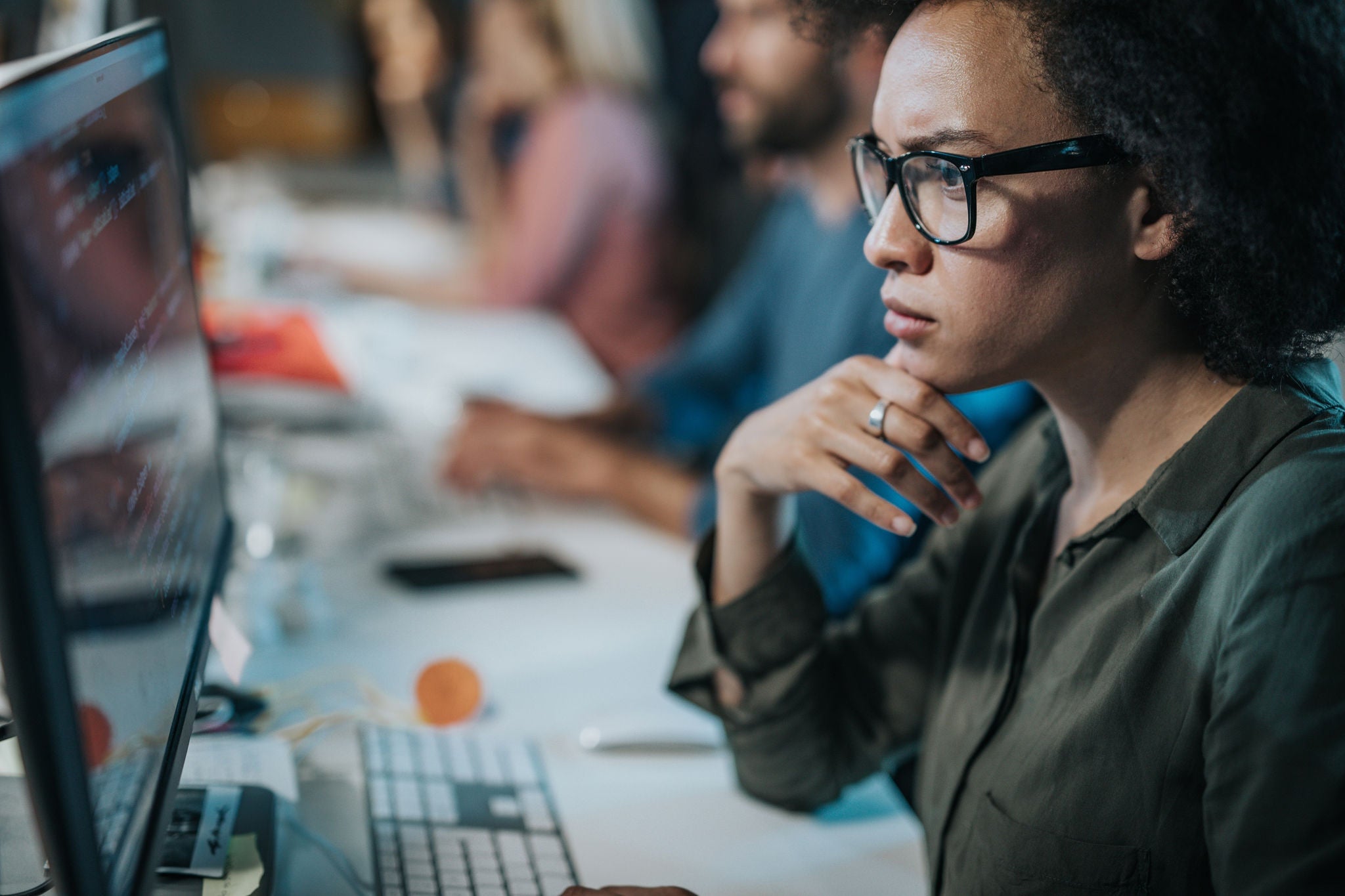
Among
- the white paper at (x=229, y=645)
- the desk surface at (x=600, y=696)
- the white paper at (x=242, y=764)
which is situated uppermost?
the white paper at (x=229, y=645)

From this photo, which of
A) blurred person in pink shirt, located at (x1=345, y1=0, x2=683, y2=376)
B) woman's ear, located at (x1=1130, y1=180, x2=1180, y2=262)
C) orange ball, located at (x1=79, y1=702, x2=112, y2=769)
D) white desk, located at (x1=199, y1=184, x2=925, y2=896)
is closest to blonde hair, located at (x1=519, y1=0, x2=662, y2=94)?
blurred person in pink shirt, located at (x1=345, y1=0, x2=683, y2=376)

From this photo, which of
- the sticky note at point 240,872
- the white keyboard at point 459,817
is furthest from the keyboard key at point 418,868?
the sticky note at point 240,872

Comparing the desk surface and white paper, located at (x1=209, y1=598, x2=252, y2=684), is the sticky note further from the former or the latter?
white paper, located at (x1=209, y1=598, x2=252, y2=684)

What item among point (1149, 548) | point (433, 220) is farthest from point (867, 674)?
point (433, 220)

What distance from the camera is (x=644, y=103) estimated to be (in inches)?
109

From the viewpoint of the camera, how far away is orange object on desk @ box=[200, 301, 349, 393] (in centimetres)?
170

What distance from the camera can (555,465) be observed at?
5.58 feet

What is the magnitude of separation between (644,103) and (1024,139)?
2.19 meters

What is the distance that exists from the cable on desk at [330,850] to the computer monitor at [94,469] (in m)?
0.15

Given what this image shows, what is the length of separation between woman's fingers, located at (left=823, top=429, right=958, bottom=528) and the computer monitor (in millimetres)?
515

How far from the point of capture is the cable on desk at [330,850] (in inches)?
31.0

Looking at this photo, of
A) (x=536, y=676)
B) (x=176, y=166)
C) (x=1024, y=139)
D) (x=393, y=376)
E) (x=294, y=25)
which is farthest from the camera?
(x=294, y=25)

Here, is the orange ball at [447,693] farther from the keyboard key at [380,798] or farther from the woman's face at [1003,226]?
the woman's face at [1003,226]

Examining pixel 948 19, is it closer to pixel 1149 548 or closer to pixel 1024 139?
pixel 1024 139
